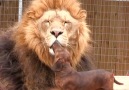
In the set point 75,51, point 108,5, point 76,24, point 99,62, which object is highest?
point 108,5

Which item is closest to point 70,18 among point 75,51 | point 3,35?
point 75,51

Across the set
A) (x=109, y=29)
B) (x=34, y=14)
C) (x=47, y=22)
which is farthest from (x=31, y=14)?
(x=109, y=29)

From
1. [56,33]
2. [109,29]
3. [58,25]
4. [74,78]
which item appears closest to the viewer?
[74,78]

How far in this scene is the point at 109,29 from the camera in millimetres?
7875

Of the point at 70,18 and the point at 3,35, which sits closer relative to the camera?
the point at 70,18

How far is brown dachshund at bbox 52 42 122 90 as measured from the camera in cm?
92

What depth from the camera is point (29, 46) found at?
2.79 metres

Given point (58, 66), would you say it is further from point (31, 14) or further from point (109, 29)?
point (109, 29)

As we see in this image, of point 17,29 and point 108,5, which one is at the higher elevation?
point 108,5

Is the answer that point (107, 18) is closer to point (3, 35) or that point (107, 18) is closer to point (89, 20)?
point (89, 20)

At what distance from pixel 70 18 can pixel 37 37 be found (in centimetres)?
29

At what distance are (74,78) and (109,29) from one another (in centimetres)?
701

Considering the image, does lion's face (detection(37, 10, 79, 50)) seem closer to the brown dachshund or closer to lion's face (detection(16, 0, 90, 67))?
lion's face (detection(16, 0, 90, 67))

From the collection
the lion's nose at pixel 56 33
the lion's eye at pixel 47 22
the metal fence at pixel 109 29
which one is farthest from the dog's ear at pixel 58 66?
the metal fence at pixel 109 29
